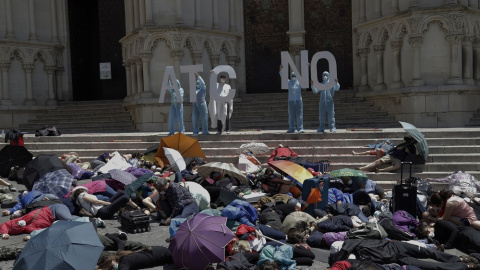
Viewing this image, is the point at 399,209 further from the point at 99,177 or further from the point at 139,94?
the point at 139,94

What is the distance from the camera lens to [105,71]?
2628 centimetres

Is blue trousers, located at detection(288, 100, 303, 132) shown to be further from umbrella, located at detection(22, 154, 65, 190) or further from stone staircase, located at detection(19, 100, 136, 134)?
stone staircase, located at detection(19, 100, 136, 134)

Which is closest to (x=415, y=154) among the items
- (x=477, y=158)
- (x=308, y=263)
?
(x=477, y=158)

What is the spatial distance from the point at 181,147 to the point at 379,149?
488cm

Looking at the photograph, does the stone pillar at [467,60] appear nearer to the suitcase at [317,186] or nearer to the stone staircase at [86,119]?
the suitcase at [317,186]

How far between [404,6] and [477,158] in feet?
23.0

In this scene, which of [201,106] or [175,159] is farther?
[201,106]

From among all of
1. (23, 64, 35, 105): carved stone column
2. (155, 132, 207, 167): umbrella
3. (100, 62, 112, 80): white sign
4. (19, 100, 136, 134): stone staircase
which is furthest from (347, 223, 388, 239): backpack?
(100, 62, 112, 80): white sign

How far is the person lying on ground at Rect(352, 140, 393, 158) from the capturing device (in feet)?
44.3

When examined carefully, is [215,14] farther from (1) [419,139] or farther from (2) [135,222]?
(2) [135,222]

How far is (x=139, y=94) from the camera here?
20359 mm

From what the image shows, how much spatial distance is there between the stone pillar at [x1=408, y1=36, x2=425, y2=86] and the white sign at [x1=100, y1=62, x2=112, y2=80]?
46.4 ft

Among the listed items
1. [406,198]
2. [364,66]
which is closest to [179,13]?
[364,66]

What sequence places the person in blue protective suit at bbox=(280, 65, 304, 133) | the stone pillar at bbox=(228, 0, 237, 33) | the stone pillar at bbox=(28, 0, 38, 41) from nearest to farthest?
1. the person in blue protective suit at bbox=(280, 65, 304, 133)
2. the stone pillar at bbox=(228, 0, 237, 33)
3. the stone pillar at bbox=(28, 0, 38, 41)
